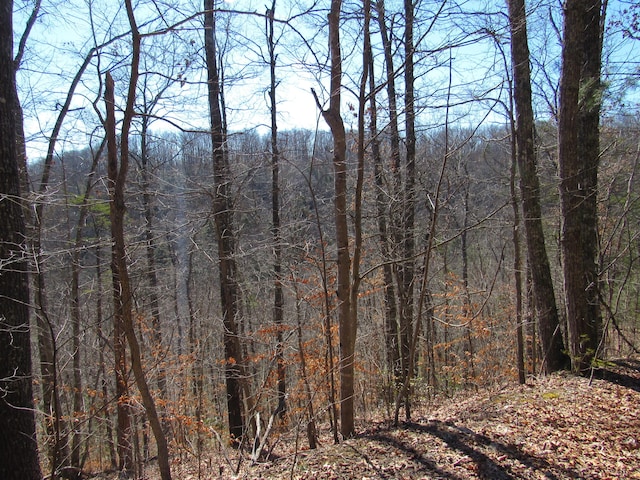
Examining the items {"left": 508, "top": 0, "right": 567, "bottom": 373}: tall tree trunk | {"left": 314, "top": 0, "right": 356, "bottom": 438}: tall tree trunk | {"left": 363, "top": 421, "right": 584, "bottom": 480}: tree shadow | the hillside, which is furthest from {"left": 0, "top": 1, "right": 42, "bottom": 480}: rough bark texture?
{"left": 508, "top": 0, "right": 567, "bottom": 373}: tall tree trunk

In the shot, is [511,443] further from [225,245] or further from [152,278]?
[152,278]

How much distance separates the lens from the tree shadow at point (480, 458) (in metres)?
3.81

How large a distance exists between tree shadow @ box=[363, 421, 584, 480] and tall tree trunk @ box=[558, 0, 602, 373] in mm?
2327

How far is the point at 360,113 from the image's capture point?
502cm

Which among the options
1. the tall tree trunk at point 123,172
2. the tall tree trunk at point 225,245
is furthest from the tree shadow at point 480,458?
the tall tree trunk at point 225,245

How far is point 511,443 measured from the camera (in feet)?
14.4

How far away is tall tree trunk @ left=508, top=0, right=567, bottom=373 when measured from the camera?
661 centimetres

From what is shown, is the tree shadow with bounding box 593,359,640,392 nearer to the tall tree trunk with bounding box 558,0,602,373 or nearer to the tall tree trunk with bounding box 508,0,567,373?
the tall tree trunk with bounding box 558,0,602,373

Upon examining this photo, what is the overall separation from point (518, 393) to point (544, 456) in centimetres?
188

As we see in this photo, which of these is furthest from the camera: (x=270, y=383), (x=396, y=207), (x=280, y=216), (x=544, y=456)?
(x=280, y=216)

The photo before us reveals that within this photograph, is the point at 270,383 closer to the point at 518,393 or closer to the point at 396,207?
the point at 396,207

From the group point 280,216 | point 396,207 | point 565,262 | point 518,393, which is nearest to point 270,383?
point 280,216

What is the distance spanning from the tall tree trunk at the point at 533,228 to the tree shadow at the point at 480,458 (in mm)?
2461

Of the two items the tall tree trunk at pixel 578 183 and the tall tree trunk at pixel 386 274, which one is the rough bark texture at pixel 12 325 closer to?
the tall tree trunk at pixel 386 274
